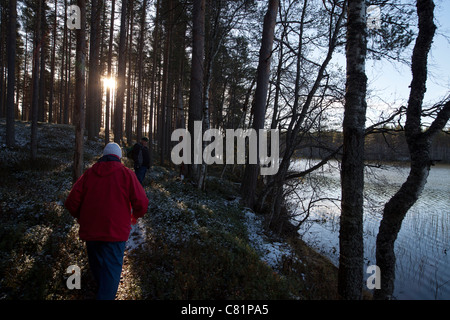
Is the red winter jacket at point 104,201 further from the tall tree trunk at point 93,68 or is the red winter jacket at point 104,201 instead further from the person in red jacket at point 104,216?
the tall tree trunk at point 93,68

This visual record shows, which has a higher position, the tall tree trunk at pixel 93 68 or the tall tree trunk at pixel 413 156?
the tall tree trunk at pixel 93 68

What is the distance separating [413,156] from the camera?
13.0 ft

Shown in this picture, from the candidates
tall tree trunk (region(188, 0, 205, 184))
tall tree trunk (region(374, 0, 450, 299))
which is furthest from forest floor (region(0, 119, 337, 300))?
tall tree trunk (region(188, 0, 205, 184))

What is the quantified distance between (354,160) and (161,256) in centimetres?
402

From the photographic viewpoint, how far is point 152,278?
3.79m

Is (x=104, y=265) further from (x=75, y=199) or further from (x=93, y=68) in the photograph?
(x=93, y=68)

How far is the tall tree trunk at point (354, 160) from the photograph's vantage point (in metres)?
3.71

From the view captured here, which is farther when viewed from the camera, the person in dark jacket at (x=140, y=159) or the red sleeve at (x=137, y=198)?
the person in dark jacket at (x=140, y=159)

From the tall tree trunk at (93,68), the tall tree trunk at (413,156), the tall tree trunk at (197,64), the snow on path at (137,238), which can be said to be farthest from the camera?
the tall tree trunk at (93,68)

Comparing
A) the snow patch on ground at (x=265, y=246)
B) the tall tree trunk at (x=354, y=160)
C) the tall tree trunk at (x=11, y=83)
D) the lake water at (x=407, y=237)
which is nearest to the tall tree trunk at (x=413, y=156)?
the tall tree trunk at (x=354, y=160)

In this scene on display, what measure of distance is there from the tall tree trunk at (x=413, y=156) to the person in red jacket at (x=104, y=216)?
4532 mm

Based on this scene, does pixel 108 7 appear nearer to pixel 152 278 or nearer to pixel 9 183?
pixel 9 183
